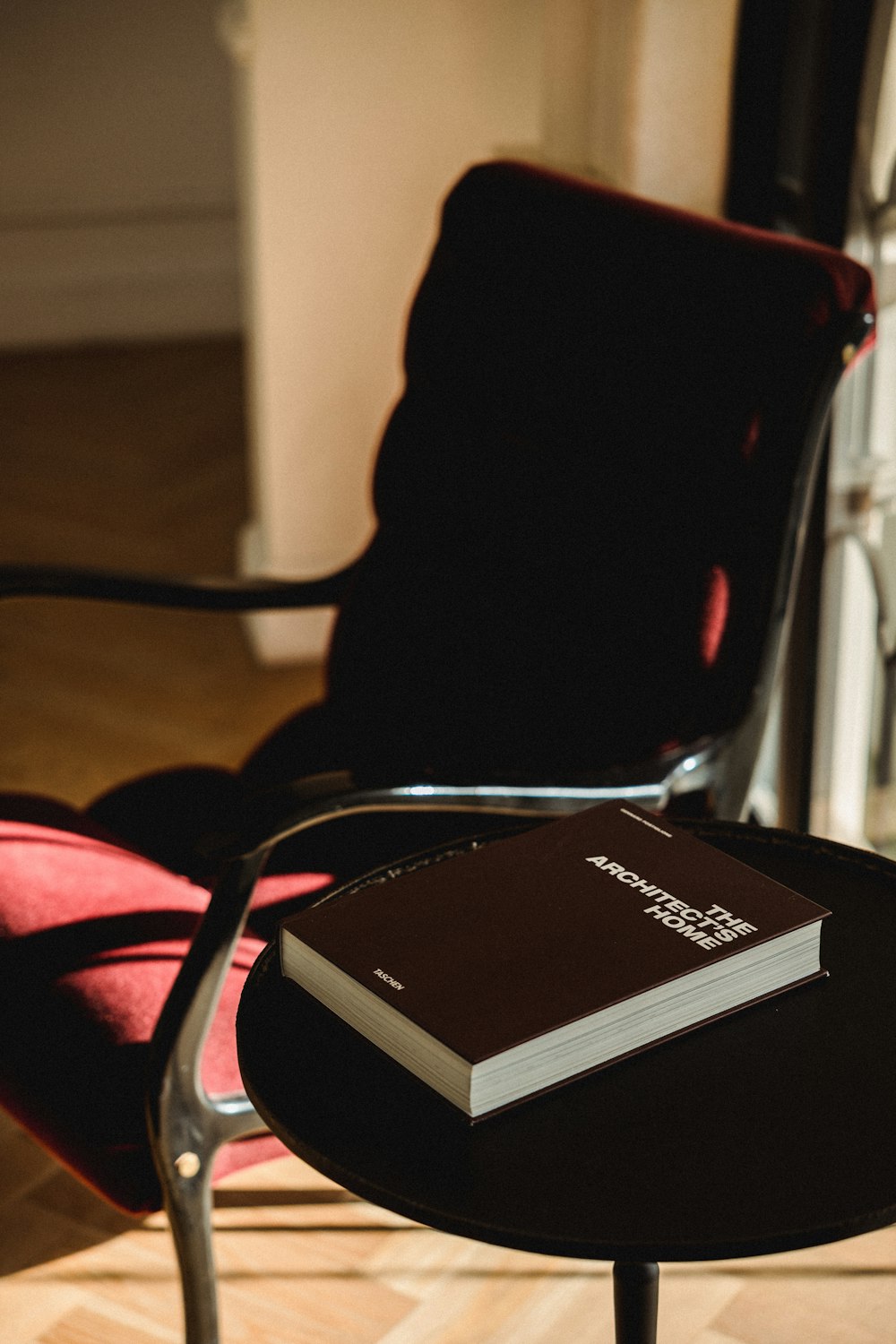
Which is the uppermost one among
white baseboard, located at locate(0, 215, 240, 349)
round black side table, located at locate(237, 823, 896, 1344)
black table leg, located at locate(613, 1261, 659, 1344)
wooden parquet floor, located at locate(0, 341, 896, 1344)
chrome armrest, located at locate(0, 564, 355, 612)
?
round black side table, located at locate(237, 823, 896, 1344)

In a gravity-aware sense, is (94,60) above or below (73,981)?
above

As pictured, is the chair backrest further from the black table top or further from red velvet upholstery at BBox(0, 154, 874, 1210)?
the black table top

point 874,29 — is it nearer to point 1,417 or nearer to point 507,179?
point 507,179

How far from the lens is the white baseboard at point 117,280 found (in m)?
4.14

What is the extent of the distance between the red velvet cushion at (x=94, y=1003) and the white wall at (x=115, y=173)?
10.7 ft

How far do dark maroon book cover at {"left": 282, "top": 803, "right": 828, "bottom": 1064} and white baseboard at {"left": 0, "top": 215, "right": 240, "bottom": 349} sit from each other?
3625mm

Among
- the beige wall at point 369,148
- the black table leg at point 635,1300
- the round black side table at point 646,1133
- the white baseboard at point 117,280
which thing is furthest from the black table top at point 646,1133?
the white baseboard at point 117,280

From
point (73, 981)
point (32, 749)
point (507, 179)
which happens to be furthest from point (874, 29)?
point (32, 749)

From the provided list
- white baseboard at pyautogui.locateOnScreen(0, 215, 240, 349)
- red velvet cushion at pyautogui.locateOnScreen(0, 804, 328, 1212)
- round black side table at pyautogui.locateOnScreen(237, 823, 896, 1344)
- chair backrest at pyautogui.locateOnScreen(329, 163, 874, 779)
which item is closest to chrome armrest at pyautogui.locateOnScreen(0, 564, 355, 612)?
chair backrest at pyautogui.locateOnScreen(329, 163, 874, 779)

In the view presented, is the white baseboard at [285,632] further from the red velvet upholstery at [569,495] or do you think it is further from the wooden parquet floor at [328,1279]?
the red velvet upholstery at [569,495]

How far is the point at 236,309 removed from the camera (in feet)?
14.1

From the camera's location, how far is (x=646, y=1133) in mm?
744

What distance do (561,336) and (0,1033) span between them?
74cm

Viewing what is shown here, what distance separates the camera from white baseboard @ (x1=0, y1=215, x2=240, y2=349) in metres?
4.14
